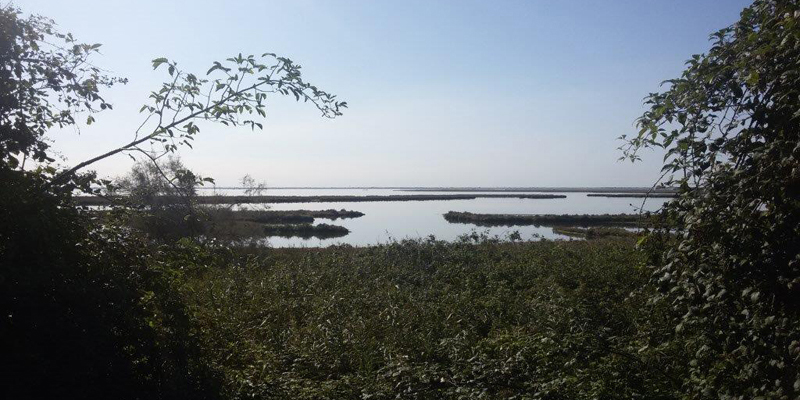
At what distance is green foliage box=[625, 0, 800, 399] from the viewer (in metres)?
2.63

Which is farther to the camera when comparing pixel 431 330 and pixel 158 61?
pixel 431 330

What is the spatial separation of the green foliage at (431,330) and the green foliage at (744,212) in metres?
0.68

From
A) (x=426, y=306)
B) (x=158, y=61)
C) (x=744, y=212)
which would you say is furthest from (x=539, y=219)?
(x=744, y=212)

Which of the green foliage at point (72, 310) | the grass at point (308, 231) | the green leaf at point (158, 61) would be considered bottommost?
the grass at point (308, 231)

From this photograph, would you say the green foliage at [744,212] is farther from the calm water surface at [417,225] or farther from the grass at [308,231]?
the grass at [308,231]

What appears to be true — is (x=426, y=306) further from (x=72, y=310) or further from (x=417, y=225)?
(x=417, y=225)

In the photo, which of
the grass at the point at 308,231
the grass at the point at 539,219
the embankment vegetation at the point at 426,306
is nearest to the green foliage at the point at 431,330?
the embankment vegetation at the point at 426,306

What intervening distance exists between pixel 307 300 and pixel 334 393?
162 inches

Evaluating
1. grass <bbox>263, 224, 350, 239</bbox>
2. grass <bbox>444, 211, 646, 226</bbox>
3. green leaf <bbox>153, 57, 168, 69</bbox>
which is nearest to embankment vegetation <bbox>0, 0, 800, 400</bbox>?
green leaf <bbox>153, 57, 168, 69</bbox>

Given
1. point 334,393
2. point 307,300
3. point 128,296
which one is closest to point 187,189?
point 128,296

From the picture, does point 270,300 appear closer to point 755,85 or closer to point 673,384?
point 673,384

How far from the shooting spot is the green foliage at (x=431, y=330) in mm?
4898

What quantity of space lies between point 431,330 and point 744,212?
14.6 feet

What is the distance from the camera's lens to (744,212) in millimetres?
2756
